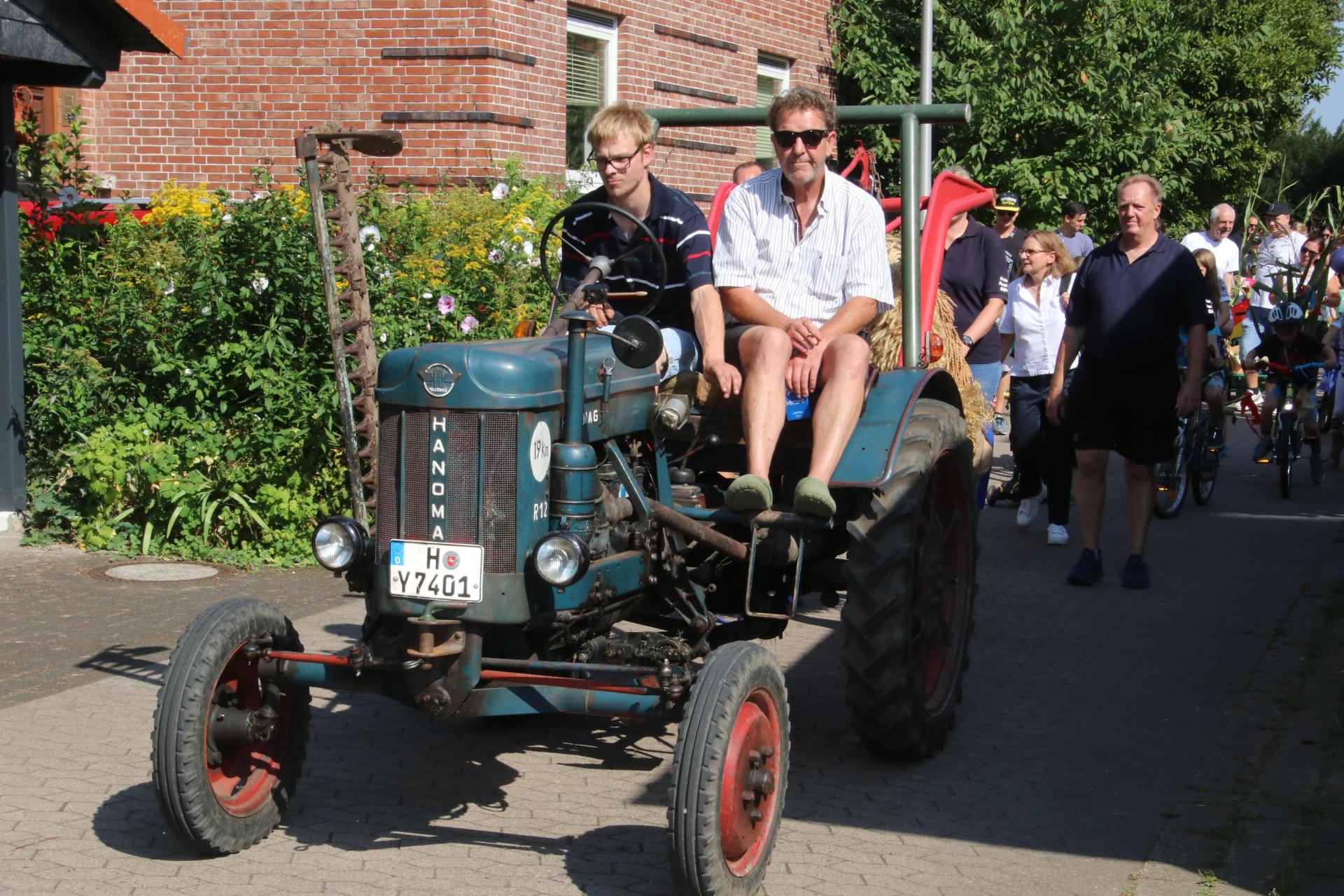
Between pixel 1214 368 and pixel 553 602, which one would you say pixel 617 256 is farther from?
pixel 1214 368

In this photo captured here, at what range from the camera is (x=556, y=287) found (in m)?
5.75

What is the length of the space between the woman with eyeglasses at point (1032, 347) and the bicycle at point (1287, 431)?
8.39 ft

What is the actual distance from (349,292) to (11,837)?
11.8 feet

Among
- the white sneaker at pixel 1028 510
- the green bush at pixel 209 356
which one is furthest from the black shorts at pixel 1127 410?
the green bush at pixel 209 356

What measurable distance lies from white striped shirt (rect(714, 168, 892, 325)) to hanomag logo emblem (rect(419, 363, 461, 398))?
165 cm

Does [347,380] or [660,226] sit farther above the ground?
[660,226]

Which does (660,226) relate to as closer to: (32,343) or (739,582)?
(739,582)

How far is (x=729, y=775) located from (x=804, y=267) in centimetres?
227

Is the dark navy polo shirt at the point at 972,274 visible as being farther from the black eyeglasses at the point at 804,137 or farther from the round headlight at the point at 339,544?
the round headlight at the point at 339,544

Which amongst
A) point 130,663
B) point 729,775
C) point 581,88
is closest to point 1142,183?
point 729,775

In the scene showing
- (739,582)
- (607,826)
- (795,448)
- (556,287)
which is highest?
(556,287)

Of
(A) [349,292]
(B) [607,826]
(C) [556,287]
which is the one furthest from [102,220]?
(B) [607,826]

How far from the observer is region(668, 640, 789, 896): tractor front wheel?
3.90m

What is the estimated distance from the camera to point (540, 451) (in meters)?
4.35
